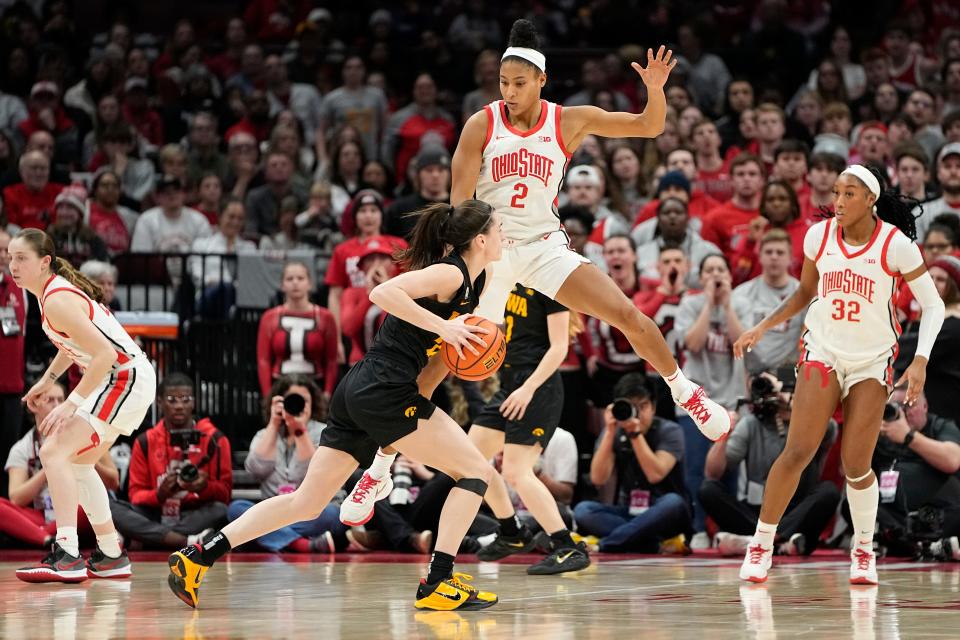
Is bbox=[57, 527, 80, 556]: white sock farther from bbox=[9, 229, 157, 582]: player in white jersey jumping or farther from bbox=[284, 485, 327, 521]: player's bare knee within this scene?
bbox=[284, 485, 327, 521]: player's bare knee

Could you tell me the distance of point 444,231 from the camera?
6641 mm

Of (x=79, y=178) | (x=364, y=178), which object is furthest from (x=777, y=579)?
(x=79, y=178)

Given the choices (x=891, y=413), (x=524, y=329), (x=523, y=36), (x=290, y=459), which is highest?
(x=523, y=36)

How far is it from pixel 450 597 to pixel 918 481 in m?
4.76

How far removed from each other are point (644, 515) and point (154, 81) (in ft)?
31.8

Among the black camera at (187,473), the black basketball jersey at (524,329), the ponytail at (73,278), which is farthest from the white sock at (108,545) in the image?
the black basketball jersey at (524,329)

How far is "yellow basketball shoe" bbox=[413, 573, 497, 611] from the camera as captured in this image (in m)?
6.50

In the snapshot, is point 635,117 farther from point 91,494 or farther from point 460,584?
point 91,494

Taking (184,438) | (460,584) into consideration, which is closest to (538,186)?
(460,584)

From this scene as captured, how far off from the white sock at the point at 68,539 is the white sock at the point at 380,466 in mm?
2042

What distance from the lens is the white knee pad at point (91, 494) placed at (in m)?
8.43

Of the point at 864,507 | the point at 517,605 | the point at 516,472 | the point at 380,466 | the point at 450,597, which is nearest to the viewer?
the point at 450,597

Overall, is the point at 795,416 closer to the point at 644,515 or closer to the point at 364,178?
the point at 644,515

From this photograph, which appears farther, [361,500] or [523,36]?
[523,36]
